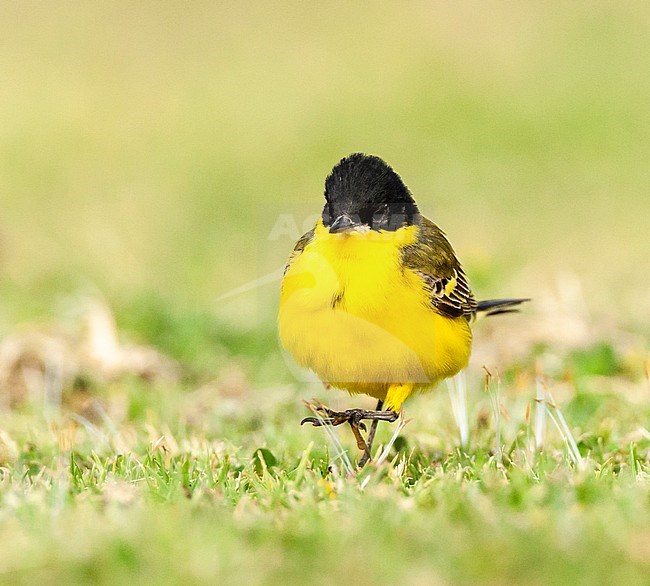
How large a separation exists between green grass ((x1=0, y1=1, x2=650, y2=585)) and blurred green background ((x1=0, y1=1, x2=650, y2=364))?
6 centimetres

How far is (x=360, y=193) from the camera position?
4.66m

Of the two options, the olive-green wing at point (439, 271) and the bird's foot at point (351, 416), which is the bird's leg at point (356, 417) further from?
the olive-green wing at point (439, 271)

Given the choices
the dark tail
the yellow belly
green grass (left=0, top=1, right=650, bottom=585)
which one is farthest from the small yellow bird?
the dark tail

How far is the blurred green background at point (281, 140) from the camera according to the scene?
9.81 metres

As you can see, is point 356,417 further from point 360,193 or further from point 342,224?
point 360,193

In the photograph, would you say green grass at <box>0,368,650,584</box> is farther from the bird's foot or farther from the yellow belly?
the yellow belly

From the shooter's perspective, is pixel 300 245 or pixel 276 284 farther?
pixel 276 284

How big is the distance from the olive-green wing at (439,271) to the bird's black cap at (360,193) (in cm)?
19

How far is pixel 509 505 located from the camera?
3.62m

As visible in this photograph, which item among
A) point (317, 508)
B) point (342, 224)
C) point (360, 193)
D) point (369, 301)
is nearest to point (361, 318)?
point (369, 301)

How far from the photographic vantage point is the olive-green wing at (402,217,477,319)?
15.6 ft

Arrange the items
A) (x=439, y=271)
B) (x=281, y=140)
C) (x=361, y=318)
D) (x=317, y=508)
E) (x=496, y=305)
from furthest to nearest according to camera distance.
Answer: (x=281, y=140)
(x=496, y=305)
(x=439, y=271)
(x=361, y=318)
(x=317, y=508)

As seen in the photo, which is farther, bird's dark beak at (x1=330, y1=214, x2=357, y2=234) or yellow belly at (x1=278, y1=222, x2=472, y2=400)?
bird's dark beak at (x1=330, y1=214, x2=357, y2=234)

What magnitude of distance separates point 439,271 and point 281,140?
38.2ft
